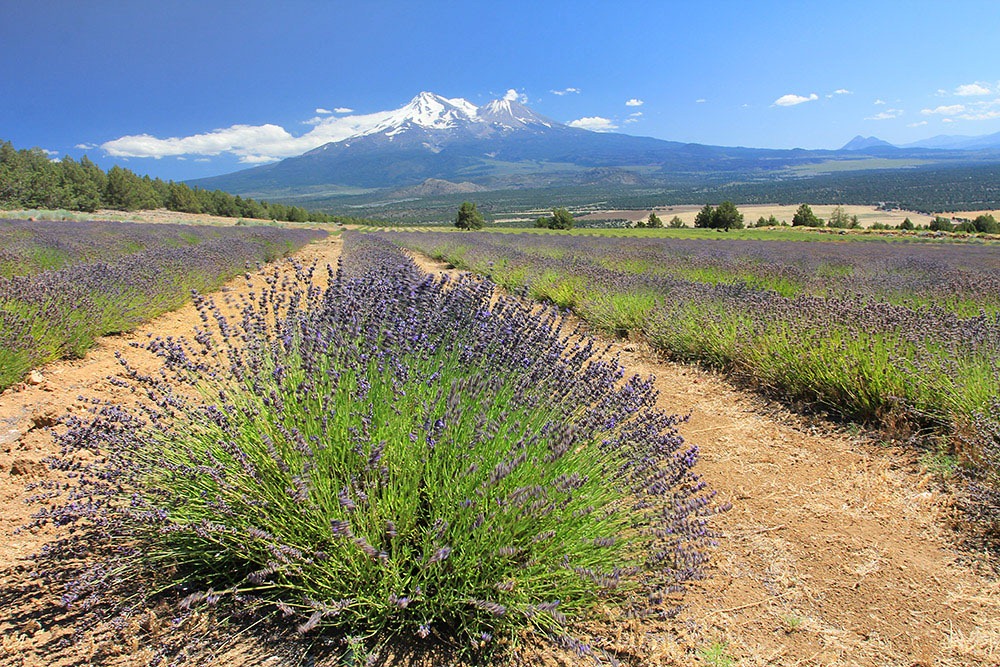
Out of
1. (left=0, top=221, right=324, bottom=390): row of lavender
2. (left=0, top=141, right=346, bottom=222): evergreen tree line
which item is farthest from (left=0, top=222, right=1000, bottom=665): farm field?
(left=0, top=141, right=346, bottom=222): evergreen tree line

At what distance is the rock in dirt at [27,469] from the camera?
2541mm

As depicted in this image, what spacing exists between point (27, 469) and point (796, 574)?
12.0 feet

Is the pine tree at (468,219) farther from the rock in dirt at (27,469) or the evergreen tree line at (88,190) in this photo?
the rock in dirt at (27,469)

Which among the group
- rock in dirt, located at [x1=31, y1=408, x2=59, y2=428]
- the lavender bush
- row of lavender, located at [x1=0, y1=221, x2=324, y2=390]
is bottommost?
the lavender bush

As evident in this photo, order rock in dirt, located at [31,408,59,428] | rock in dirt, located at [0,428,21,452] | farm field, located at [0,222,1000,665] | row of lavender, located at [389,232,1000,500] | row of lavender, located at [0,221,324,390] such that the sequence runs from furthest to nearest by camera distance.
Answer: row of lavender, located at [0,221,324,390] < row of lavender, located at [389,232,1000,500] < rock in dirt, located at [31,408,59,428] < rock in dirt, located at [0,428,21,452] < farm field, located at [0,222,1000,665]

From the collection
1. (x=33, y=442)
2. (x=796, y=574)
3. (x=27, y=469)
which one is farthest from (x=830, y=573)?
(x=33, y=442)

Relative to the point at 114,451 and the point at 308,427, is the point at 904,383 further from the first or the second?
the point at 114,451

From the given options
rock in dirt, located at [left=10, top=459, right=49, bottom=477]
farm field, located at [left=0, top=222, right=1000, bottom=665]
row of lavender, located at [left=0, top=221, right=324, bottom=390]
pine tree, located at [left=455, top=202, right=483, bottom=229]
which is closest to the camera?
farm field, located at [left=0, top=222, right=1000, bottom=665]

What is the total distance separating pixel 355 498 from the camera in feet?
5.56

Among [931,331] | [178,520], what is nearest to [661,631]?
[178,520]

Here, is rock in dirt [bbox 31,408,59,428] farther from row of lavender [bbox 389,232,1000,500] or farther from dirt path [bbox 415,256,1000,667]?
row of lavender [bbox 389,232,1000,500]

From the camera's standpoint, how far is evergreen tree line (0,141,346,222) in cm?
3634

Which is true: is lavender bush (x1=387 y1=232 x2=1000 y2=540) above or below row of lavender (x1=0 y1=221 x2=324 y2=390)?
below

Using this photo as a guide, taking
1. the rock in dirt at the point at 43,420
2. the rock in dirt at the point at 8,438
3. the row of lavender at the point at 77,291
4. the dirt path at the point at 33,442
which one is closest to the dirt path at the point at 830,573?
the dirt path at the point at 33,442
